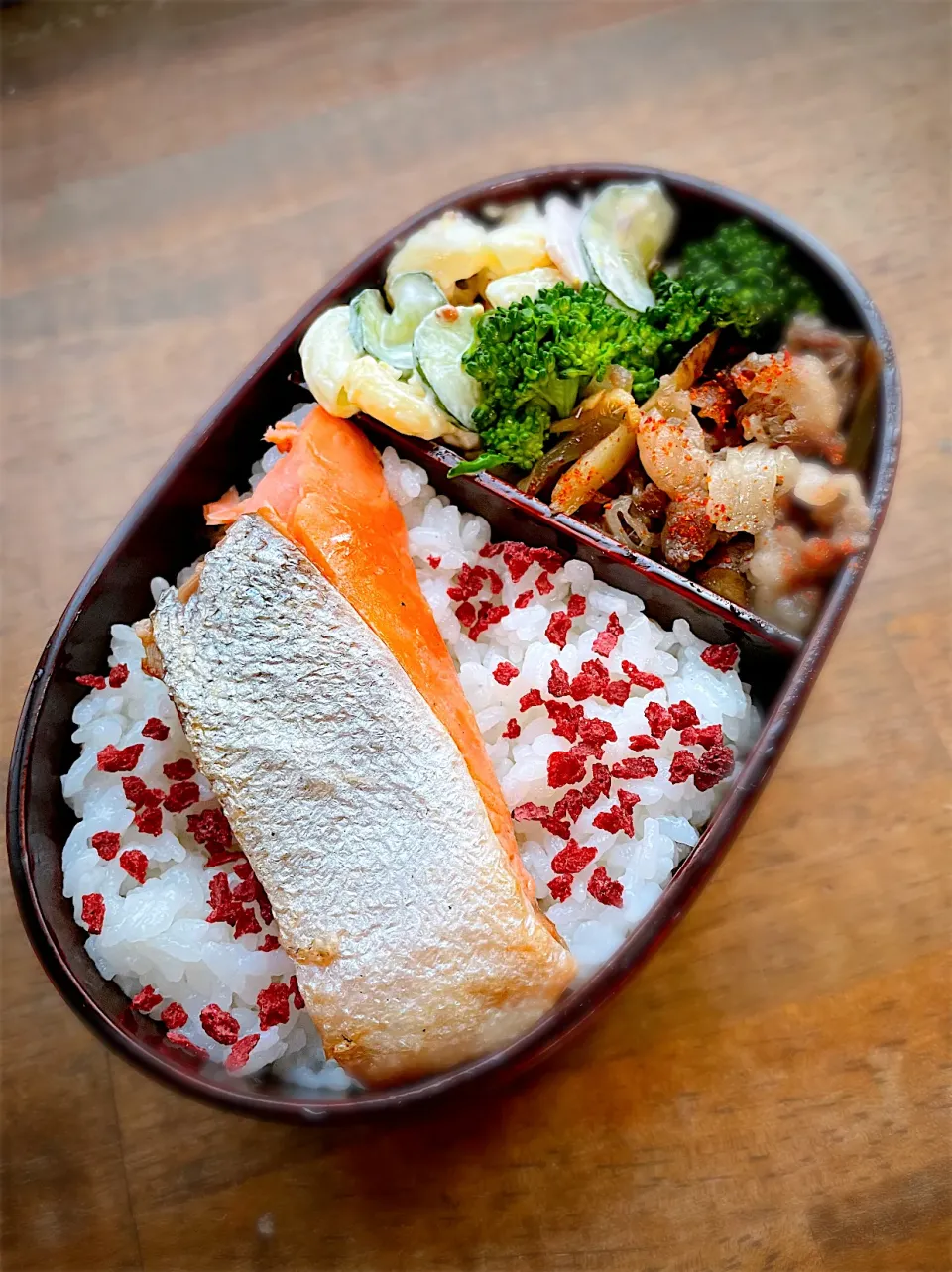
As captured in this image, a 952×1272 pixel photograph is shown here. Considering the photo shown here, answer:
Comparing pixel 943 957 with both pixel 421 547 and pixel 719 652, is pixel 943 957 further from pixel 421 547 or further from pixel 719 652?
pixel 421 547

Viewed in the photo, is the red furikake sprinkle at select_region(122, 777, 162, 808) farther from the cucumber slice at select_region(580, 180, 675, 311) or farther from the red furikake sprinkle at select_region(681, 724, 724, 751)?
the cucumber slice at select_region(580, 180, 675, 311)

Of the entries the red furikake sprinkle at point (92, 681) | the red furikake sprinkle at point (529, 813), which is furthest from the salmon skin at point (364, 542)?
the red furikake sprinkle at point (92, 681)

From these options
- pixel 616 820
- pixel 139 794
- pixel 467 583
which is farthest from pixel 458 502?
pixel 139 794

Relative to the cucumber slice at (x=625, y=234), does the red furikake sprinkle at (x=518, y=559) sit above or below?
below

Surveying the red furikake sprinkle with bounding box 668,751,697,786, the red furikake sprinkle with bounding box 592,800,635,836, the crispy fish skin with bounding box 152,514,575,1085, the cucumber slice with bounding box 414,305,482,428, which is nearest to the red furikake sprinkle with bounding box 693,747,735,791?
the red furikake sprinkle with bounding box 668,751,697,786

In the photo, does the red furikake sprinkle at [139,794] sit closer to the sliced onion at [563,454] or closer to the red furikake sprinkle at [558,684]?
the red furikake sprinkle at [558,684]
